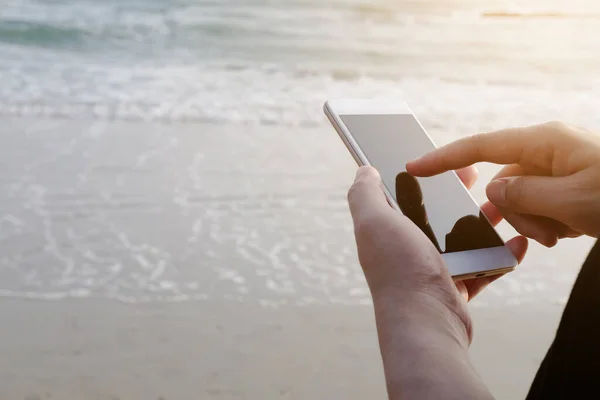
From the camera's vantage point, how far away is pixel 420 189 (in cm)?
116

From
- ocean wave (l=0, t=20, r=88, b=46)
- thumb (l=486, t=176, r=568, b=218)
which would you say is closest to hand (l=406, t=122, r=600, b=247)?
thumb (l=486, t=176, r=568, b=218)

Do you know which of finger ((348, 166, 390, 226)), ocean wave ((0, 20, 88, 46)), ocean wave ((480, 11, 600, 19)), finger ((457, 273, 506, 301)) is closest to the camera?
finger ((348, 166, 390, 226))

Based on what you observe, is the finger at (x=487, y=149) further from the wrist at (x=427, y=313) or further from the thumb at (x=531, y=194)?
the wrist at (x=427, y=313)

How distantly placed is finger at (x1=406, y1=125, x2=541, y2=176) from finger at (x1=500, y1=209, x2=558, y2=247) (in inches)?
3.8

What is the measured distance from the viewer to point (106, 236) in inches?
80.7

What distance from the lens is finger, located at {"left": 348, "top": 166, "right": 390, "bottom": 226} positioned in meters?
0.85

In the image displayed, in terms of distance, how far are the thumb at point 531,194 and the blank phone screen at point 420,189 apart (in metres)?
0.06

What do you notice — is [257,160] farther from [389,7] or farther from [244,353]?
[389,7]

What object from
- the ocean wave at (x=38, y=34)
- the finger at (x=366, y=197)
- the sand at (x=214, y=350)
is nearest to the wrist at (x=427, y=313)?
the finger at (x=366, y=197)

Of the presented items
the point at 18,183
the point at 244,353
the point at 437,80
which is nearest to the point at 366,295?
the point at 244,353

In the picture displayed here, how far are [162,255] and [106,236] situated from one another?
8.6 inches

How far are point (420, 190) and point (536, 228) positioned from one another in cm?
21

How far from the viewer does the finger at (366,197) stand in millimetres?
854

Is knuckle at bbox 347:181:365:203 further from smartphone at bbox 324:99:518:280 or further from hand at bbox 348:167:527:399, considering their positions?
smartphone at bbox 324:99:518:280
